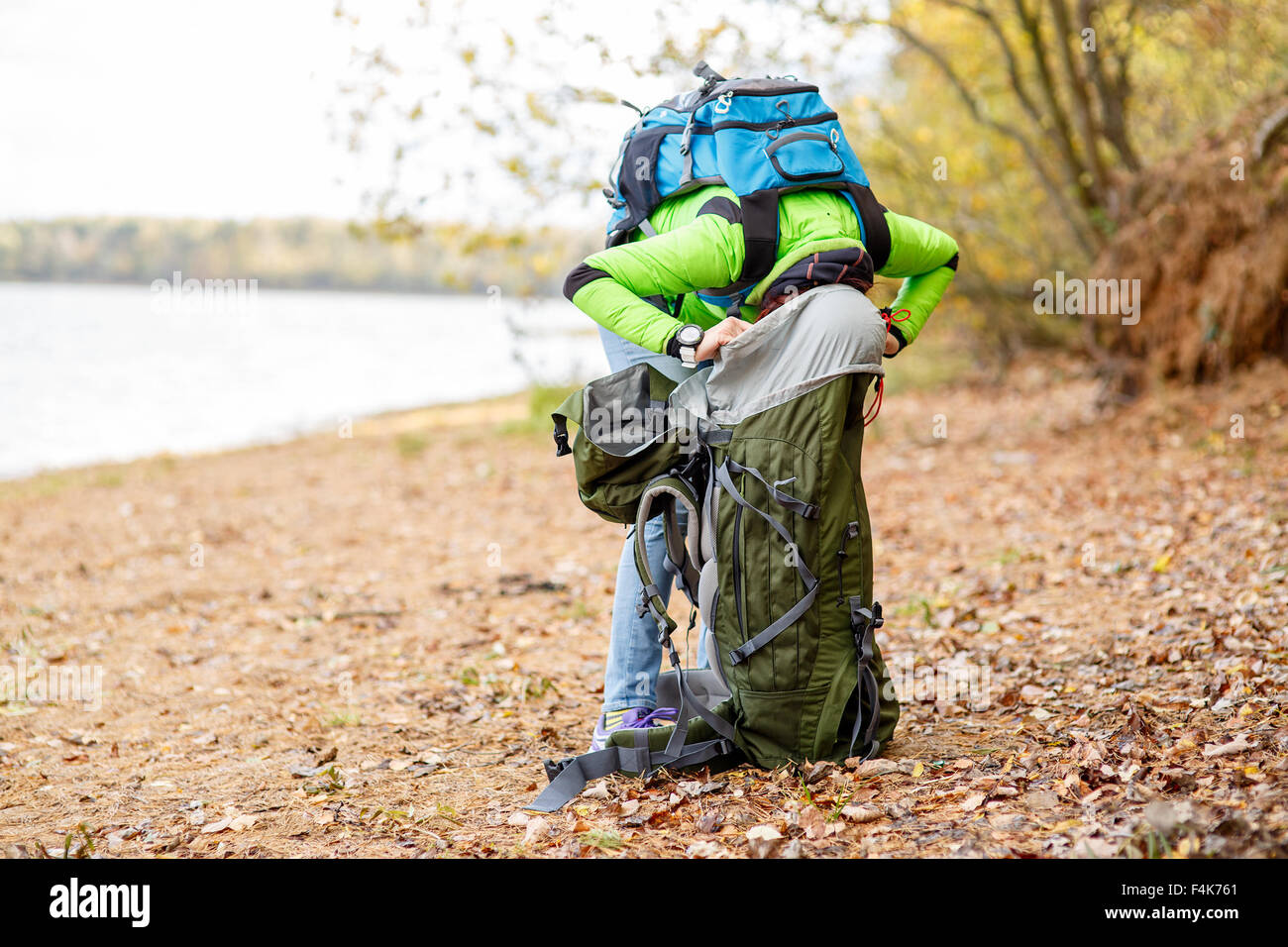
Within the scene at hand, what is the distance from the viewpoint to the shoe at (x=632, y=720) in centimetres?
321

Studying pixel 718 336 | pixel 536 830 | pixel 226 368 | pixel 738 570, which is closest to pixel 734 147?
pixel 718 336

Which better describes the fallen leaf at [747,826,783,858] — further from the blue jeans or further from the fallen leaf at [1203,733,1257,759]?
the fallen leaf at [1203,733,1257,759]

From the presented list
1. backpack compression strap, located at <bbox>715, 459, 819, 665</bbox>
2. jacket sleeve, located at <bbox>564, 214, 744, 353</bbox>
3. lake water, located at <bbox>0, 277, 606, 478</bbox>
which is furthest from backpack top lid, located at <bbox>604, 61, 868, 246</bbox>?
backpack compression strap, located at <bbox>715, 459, 819, 665</bbox>

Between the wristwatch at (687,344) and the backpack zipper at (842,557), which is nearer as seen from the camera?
the wristwatch at (687,344)

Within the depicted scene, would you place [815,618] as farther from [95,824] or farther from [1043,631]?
[95,824]

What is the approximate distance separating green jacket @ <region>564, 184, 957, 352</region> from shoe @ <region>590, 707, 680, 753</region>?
1.22 metres

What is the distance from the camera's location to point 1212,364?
8.52 metres

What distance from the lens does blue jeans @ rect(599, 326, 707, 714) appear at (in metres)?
3.17

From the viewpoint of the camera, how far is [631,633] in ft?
10.6

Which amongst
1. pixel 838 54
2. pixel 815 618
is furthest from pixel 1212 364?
pixel 815 618

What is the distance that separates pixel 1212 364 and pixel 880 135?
4.61 meters

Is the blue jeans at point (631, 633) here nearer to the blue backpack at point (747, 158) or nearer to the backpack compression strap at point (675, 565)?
the backpack compression strap at point (675, 565)

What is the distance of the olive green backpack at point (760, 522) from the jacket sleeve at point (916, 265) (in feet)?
1.25

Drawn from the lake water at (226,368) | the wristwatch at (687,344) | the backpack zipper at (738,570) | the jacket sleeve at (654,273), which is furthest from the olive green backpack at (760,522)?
the lake water at (226,368)
